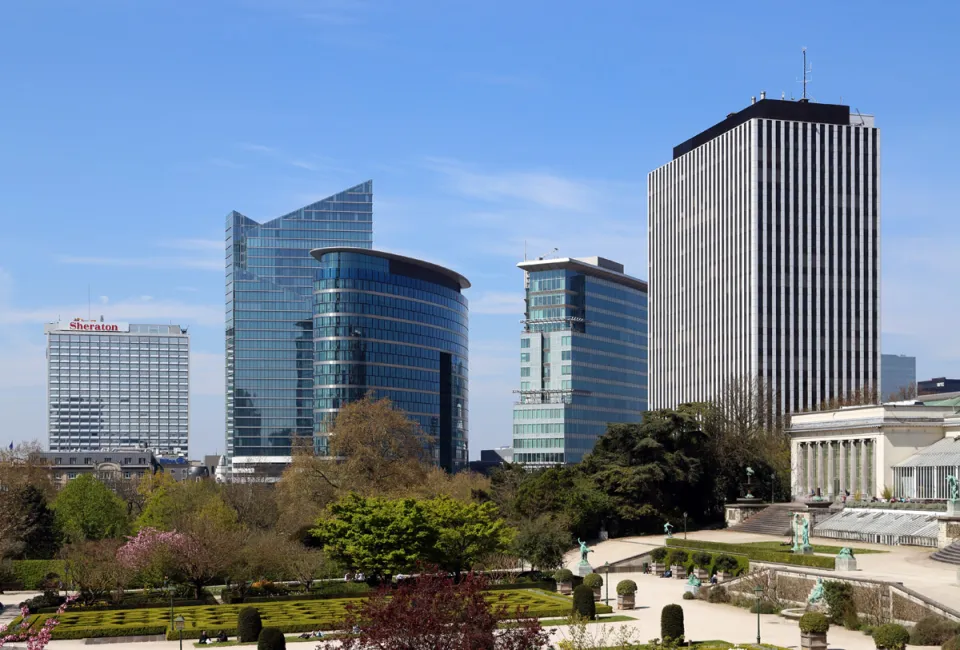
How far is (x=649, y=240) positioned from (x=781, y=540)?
105 m

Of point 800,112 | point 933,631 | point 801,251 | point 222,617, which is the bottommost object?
point 222,617

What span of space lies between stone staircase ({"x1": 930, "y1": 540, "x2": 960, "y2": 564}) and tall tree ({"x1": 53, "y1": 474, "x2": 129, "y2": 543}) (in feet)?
200

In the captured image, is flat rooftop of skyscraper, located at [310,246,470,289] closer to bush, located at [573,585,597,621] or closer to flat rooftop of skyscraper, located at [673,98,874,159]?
flat rooftop of skyscraper, located at [673,98,874,159]

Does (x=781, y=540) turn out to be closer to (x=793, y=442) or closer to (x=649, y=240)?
(x=793, y=442)

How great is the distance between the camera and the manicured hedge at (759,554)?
59781 millimetres

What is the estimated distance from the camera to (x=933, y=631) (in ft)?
146

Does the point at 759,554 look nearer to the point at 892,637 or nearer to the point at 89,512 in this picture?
the point at 892,637

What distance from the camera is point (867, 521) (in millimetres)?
75438

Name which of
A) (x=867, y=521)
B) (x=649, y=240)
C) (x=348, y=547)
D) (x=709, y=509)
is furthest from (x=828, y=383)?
Result: (x=348, y=547)

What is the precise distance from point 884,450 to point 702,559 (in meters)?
20.9

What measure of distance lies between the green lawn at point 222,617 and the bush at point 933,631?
1651 centimetres

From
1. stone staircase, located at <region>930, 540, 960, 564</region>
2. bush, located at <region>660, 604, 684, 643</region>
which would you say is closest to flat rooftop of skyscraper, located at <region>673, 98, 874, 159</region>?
stone staircase, located at <region>930, 540, 960, 564</region>

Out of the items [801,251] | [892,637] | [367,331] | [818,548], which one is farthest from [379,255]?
[892,637]

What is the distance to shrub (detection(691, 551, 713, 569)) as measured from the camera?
2842 inches
